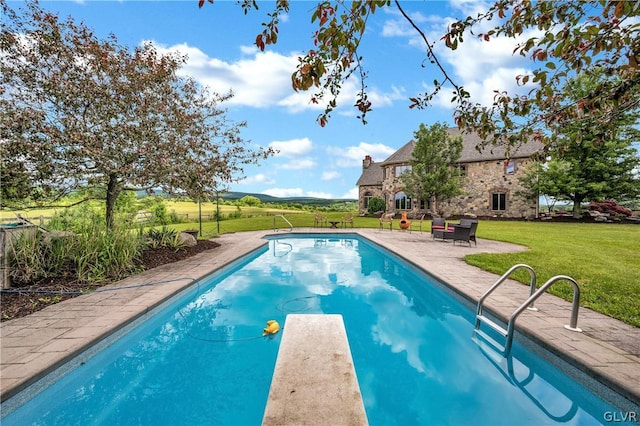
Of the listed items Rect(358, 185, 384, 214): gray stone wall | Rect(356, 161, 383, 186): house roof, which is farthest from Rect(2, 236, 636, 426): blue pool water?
Rect(356, 161, 383, 186): house roof

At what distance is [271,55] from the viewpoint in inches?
328

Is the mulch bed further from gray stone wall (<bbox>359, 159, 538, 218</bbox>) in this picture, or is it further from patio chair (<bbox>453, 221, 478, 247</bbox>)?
gray stone wall (<bbox>359, 159, 538, 218</bbox>)

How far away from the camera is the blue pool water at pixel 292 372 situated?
284cm

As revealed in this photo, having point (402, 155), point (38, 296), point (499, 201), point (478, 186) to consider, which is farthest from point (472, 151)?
point (38, 296)

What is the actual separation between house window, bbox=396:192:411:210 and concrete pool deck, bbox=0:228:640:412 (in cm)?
2140

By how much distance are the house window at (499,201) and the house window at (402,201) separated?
6749 millimetres

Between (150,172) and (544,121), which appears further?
(150,172)

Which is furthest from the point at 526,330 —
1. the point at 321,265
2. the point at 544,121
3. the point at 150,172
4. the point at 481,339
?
the point at 150,172

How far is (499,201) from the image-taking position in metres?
24.6

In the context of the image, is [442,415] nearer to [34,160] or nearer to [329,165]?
[34,160]

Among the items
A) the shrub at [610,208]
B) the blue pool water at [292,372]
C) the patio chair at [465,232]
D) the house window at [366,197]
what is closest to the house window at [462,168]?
the house window at [366,197]

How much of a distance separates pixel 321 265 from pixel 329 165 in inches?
778

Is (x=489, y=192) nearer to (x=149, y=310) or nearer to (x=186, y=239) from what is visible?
(x=186, y=239)

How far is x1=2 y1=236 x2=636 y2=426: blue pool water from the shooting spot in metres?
2.84
